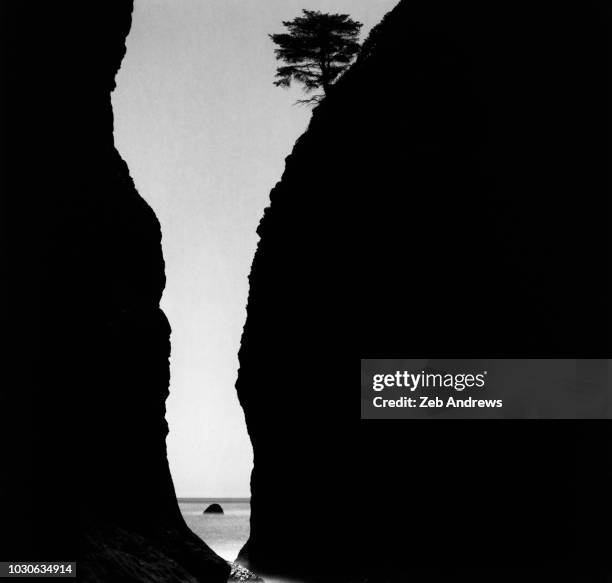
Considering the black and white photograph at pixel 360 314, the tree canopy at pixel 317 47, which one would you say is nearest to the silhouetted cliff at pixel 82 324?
the black and white photograph at pixel 360 314

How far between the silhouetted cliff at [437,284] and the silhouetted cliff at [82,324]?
1043 cm

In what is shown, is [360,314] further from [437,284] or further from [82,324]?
[82,324]

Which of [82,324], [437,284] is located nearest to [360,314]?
[437,284]

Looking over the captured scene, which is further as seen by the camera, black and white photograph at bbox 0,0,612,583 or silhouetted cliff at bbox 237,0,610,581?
silhouetted cliff at bbox 237,0,610,581

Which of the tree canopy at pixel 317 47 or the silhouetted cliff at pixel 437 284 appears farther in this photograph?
the tree canopy at pixel 317 47

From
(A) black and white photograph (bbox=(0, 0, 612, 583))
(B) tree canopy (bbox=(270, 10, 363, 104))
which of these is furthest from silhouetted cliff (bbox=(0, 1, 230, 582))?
(B) tree canopy (bbox=(270, 10, 363, 104))

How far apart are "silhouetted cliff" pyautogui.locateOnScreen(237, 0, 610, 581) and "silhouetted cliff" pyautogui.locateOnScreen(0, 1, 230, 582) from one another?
34.2 ft

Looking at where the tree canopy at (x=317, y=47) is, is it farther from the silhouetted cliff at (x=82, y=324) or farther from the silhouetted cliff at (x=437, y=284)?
the silhouetted cliff at (x=82, y=324)

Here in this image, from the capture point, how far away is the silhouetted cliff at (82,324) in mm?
7594

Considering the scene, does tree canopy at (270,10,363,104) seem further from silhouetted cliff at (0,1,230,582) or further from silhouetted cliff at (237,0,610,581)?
silhouetted cliff at (0,1,230,582)

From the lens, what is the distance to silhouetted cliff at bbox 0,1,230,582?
7.59 meters

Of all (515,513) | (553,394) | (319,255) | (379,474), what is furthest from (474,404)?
(319,255)

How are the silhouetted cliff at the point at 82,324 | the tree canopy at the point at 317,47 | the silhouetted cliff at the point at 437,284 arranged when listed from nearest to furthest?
the silhouetted cliff at the point at 82,324, the silhouetted cliff at the point at 437,284, the tree canopy at the point at 317,47

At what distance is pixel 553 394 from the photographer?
21.3 metres
